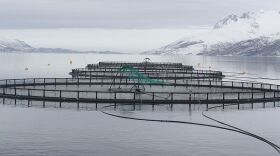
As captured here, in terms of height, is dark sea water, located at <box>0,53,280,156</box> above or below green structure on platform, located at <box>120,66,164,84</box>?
below

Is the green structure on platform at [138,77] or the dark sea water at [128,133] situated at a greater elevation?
the green structure on platform at [138,77]

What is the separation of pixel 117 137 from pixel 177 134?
706 centimetres

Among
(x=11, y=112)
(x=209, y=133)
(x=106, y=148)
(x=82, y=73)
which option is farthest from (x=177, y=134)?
(x=82, y=73)

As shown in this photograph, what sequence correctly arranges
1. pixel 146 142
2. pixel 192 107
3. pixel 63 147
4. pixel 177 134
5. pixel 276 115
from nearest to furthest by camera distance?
pixel 63 147 < pixel 146 142 < pixel 177 134 < pixel 276 115 < pixel 192 107

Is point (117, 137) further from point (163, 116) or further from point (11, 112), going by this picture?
point (11, 112)

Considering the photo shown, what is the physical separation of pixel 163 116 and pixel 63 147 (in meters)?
23.3

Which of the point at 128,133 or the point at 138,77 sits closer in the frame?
the point at 128,133

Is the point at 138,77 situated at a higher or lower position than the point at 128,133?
higher

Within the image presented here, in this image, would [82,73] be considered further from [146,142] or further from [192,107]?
[146,142]

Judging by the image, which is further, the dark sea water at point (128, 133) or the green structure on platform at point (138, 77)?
the green structure on platform at point (138, 77)

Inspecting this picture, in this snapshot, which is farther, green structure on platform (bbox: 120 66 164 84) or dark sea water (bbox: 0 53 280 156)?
green structure on platform (bbox: 120 66 164 84)

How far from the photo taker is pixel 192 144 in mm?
50062

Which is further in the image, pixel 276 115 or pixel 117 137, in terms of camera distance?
pixel 276 115

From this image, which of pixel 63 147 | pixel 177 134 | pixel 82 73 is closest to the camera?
pixel 63 147
